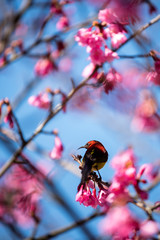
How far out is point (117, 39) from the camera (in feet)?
5.72

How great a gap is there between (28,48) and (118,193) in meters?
2.19

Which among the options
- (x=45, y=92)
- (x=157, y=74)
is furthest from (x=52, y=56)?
(x=157, y=74)

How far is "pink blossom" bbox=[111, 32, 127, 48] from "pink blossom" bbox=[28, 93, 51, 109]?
0.87m

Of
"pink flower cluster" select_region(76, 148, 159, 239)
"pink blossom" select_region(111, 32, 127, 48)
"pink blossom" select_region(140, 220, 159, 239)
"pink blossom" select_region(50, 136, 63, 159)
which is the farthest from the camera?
"pink blossom" select_region(50, 136, 63, 159)

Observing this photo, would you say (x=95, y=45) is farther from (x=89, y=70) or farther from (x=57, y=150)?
(x=57, y=150)

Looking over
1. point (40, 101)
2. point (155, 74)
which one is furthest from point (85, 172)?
point (40, 101)

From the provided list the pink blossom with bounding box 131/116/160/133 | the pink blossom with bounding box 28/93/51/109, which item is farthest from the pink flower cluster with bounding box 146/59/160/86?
the pink blossom with bounding box 131/116/160/133

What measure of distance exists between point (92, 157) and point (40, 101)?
58.6 inches

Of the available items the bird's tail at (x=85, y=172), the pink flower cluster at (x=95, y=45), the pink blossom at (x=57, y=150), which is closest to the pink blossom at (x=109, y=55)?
the pink flower cluster at (x=95, y=45)

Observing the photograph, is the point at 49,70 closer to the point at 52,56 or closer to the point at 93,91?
the point at 52,56

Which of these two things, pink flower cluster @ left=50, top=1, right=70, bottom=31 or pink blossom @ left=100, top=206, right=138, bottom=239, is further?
pink flower cluster @ left=50, top=1, right=70, bottom=31

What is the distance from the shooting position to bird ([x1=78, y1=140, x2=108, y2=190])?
101cm

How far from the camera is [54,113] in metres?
2.00

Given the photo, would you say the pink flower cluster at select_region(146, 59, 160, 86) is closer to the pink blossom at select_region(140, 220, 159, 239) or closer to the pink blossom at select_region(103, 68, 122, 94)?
the pink blossom at select_region(103, 68, 122, 94)
